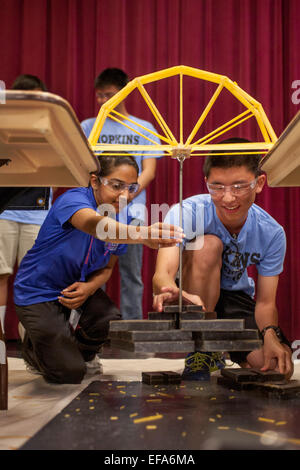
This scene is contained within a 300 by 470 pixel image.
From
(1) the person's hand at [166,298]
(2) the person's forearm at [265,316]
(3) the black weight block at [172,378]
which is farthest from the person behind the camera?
(2) the person's forearm at [265,316]

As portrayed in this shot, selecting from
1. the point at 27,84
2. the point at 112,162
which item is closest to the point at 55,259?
the point at 112,162

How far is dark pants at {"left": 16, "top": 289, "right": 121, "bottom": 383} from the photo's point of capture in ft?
5.86

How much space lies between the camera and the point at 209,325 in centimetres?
119

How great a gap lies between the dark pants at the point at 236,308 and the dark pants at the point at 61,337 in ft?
1.40

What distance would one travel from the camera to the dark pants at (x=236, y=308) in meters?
2.07

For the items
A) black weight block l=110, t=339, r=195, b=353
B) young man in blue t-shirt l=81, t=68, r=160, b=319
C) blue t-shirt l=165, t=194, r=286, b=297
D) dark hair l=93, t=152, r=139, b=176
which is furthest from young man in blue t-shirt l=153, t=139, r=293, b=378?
young man in blue t-shirt l=81, t=68, r=160, b=319

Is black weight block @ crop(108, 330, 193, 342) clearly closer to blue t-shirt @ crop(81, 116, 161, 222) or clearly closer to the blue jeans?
blue t-shirt @ crop(81, 116, 161, 222)

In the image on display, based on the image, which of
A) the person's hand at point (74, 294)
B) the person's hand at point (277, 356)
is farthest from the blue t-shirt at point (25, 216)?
the person's hand at point (277, 356)

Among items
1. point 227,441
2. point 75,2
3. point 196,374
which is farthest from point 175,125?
point 227,441

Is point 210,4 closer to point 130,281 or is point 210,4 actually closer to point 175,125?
point 175,125

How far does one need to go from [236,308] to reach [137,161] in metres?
1.18

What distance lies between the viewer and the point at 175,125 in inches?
134

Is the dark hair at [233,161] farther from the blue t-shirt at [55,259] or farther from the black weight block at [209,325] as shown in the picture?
the black weight block at [209,325]

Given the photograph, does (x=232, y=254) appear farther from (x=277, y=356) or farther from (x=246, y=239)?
(x=277, y=356)
